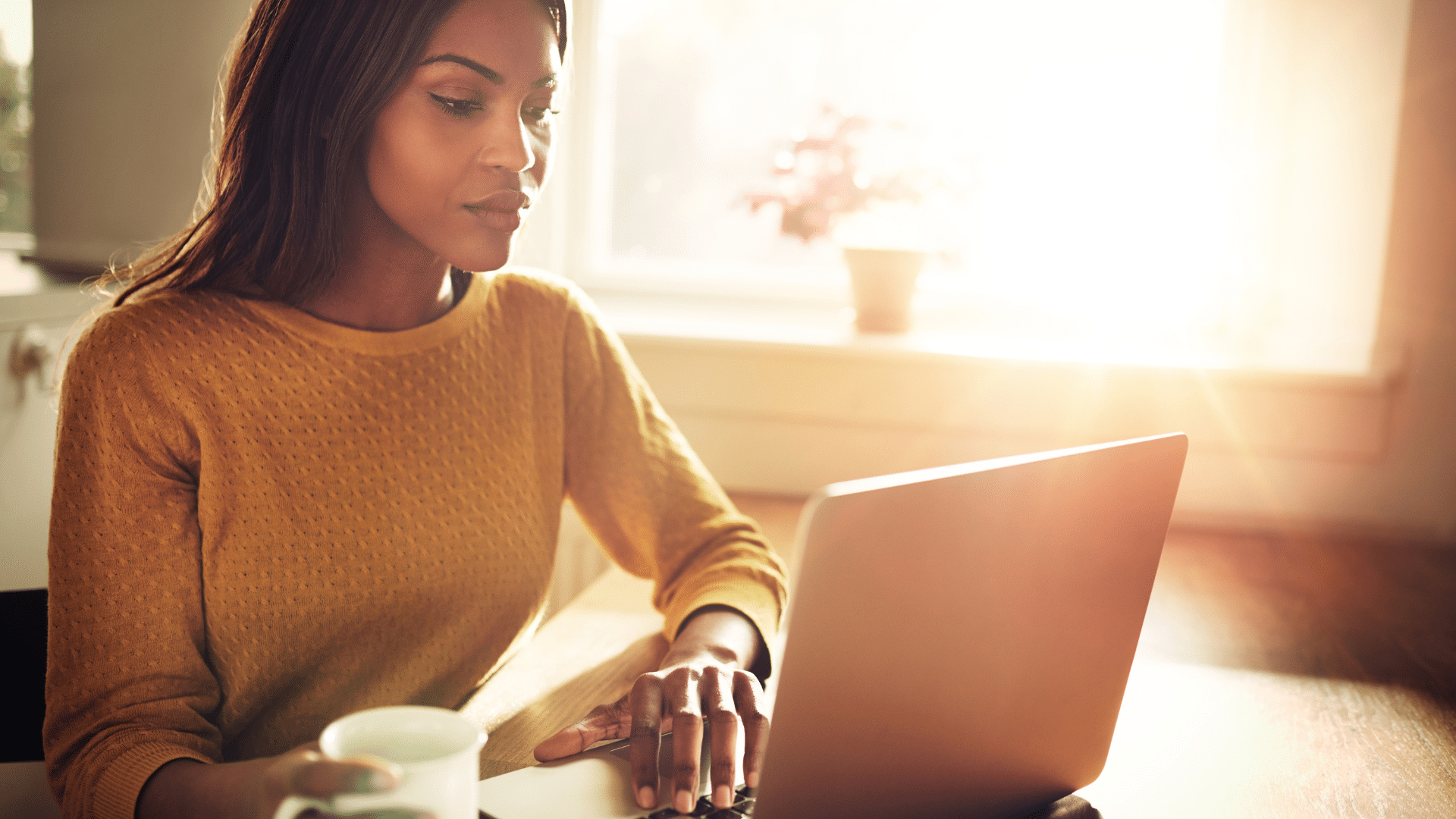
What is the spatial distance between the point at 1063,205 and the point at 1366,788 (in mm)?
1415

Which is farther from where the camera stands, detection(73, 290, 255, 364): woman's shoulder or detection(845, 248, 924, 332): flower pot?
detection(845, 248, 924, 332): flower pot

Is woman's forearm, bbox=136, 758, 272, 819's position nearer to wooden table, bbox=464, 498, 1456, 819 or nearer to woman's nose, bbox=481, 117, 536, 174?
wooden table, bbox=464, 498, 1456, 819

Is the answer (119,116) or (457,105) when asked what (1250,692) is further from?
(119,116)

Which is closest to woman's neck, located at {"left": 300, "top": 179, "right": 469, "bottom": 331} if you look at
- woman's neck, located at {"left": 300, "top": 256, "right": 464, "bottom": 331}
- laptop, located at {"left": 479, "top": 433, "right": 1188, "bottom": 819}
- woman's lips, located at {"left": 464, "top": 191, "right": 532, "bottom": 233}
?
woman's neck, located at {"left": 300, "top": 256, "right": 464, "bottom": 331}

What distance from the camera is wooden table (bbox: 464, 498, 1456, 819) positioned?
0.76 meters

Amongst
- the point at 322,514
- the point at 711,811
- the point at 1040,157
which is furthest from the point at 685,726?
the point at 1040,157

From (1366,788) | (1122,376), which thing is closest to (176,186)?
(1122,376)

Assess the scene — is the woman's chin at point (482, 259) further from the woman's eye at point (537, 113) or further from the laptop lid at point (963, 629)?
the laptop lid at point (963, 629)

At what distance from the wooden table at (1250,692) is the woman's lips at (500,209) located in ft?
1.31

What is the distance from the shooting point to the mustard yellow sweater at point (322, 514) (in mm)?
713

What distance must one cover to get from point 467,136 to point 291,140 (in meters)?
0.14

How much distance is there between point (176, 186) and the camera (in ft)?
5.34

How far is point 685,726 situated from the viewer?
0.67 meters

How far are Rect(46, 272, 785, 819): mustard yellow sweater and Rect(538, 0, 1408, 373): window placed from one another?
90 centimetres
